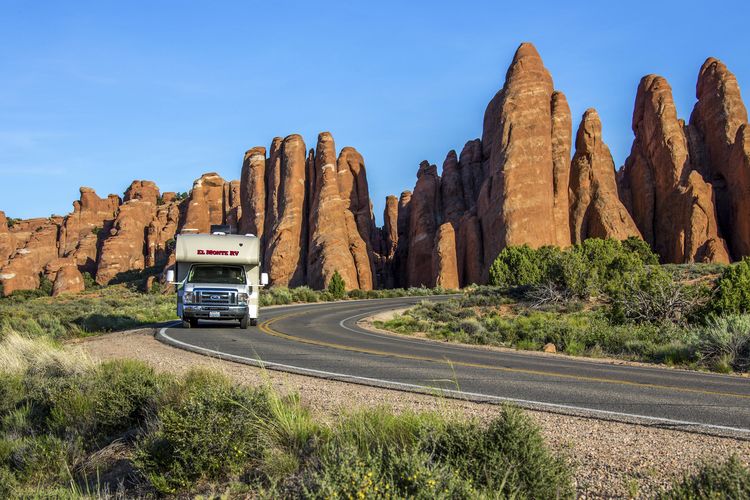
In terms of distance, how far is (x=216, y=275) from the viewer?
2194cm

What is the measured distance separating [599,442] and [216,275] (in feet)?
57.3

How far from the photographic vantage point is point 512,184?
59.9m

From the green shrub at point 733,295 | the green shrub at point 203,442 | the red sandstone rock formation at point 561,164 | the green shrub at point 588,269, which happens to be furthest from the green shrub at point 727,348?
the red sandstone rock formation at point 561,164

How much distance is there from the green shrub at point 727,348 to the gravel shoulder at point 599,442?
8.21 m

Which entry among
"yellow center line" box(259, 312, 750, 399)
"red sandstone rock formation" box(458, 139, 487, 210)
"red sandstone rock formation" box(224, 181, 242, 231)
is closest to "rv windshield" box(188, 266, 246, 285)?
"yellow center line" box(259, 312, 750, 399)

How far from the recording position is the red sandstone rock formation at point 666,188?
55.4 meters

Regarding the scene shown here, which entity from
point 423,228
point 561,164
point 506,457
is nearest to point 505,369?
point 506,457

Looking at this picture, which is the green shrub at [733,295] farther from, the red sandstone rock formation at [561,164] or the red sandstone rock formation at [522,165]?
the red sandstone rock formation at [561,164]

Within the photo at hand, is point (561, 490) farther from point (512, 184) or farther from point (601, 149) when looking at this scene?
point (601, 149)

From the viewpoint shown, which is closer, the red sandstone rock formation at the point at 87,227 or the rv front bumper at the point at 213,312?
the rv front bumper at the point at 213,312

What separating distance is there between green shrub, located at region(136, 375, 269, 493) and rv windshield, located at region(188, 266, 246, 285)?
1510 centimetres

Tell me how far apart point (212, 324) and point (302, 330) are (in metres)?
4.34

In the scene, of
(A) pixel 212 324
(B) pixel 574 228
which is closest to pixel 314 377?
(A) pixel 212 324

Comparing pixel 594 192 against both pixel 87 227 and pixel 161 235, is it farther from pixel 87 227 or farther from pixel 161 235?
pixel 87 227
